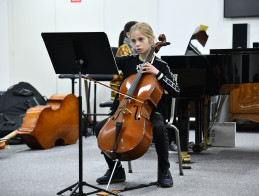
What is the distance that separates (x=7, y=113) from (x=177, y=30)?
241 cm

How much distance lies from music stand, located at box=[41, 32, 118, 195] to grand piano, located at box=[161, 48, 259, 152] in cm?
109

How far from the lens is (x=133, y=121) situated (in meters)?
2.28

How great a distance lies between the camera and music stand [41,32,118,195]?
83.6 inches

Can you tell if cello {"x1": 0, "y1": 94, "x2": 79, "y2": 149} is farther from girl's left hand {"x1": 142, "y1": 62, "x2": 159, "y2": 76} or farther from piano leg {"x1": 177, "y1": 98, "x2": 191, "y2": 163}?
girl's left hand {"x1": 142, "y1": 62, "x2": 159, "y2": 76}

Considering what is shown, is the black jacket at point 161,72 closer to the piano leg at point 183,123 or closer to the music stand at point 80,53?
the music stand at point 80,53

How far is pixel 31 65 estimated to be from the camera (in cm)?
610

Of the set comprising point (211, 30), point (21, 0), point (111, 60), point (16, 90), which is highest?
point (21, 0)

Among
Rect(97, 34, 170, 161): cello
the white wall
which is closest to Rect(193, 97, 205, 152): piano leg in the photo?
Rect(97, 34, 170, 161): cello

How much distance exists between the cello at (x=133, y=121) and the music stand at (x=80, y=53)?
18 cm

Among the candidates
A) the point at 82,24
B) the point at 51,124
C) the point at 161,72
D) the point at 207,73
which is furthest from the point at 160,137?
the point at 82,24

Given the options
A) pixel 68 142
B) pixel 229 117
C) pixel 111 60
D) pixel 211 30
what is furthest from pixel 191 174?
pixel 211 30

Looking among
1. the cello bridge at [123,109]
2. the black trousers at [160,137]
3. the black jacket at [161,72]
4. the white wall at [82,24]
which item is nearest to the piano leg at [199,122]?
the black jacket at [161,72]

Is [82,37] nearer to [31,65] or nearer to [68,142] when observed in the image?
[68,142]

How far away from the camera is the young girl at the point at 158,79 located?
8.17ft
